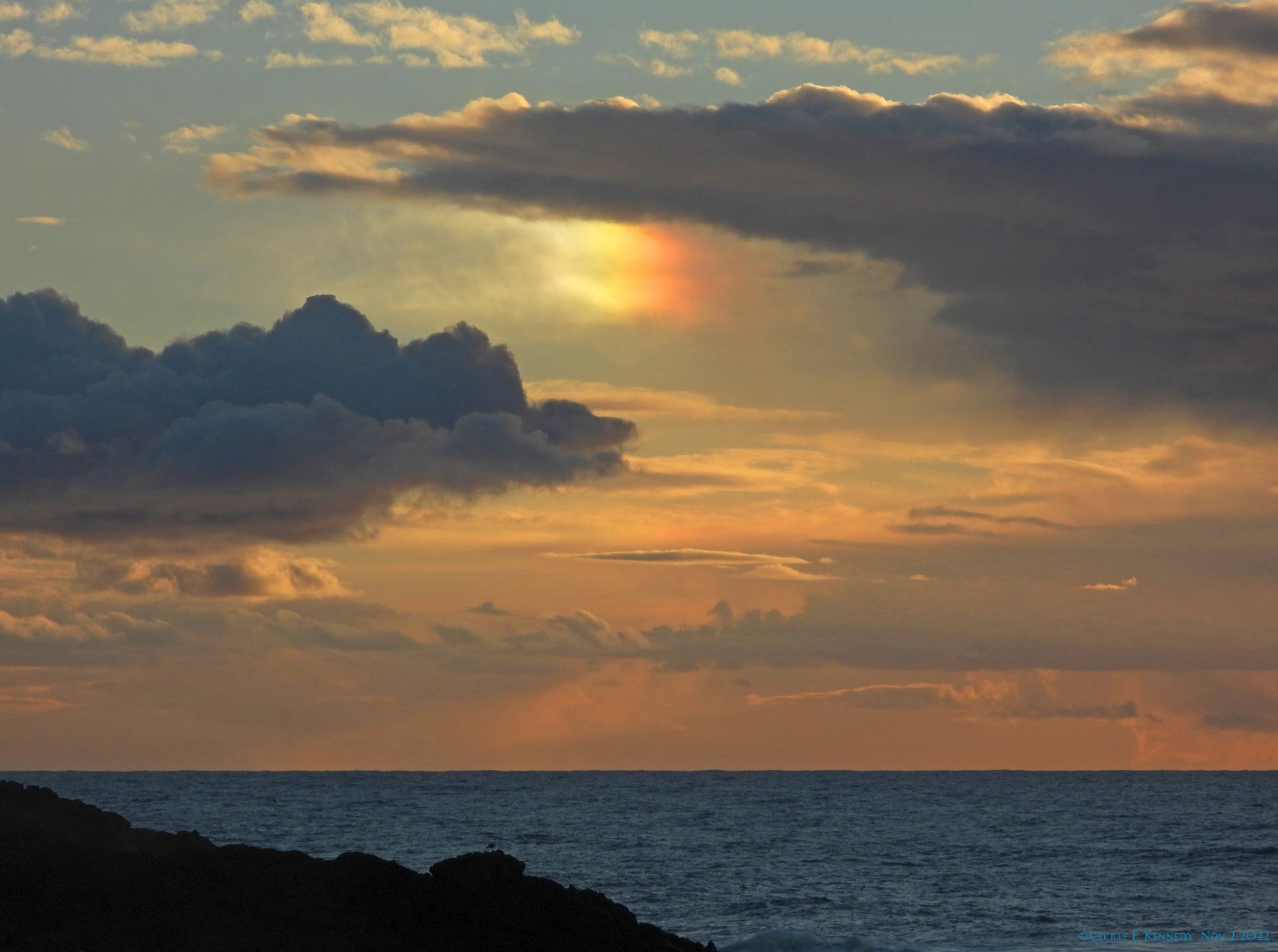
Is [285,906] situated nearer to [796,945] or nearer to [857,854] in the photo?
[796,945]

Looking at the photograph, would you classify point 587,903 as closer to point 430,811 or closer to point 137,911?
point 137,911

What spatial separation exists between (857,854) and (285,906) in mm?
59937

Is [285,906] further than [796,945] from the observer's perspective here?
No

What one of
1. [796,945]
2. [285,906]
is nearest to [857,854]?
[796,945]

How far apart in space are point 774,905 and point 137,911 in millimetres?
33081

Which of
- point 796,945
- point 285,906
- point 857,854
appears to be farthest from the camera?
point 857,854

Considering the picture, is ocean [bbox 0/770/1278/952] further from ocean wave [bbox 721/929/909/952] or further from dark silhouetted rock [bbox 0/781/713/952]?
dark silhouetted rock [bbox 0/781/713/952]

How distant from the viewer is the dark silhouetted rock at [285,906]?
3209 centimetres

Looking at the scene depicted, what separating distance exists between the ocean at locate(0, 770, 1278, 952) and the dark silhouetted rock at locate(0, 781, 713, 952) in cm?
1038

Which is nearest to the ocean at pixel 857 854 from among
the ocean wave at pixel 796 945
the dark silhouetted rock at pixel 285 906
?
the ocean wave at pixel 796 945

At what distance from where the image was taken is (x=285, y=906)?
1308 inches

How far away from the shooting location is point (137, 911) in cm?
3294

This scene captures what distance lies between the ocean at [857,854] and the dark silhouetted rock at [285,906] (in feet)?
34.1

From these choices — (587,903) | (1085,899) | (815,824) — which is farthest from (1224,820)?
(587,903)
